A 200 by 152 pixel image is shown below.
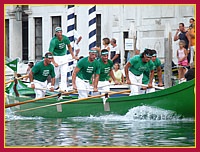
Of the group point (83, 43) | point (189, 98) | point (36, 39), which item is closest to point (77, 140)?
point (189, 98)

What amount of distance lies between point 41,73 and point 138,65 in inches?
87.3

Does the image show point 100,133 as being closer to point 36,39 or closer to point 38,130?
point 38,130

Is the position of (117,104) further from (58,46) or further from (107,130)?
(107,130)

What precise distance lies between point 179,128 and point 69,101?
12.1 feet

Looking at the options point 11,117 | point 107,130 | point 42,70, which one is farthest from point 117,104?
point 11,117

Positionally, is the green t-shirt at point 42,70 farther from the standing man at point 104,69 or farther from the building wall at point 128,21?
the building wall at point 128,21

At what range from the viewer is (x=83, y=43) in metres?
29.1

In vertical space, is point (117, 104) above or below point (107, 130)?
above

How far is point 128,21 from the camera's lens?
27.5 m

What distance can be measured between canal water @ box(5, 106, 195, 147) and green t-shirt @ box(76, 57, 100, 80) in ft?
2.90

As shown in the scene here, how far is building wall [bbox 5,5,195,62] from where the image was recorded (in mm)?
25953

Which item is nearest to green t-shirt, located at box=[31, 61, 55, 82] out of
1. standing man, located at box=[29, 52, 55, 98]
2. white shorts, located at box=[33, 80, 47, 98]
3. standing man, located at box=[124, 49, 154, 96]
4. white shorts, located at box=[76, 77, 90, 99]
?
standing man, located at box=[29, 52, 55, 98]

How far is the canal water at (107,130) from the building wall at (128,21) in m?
3.97

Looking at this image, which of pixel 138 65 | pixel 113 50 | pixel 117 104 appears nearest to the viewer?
pixel 117 104
